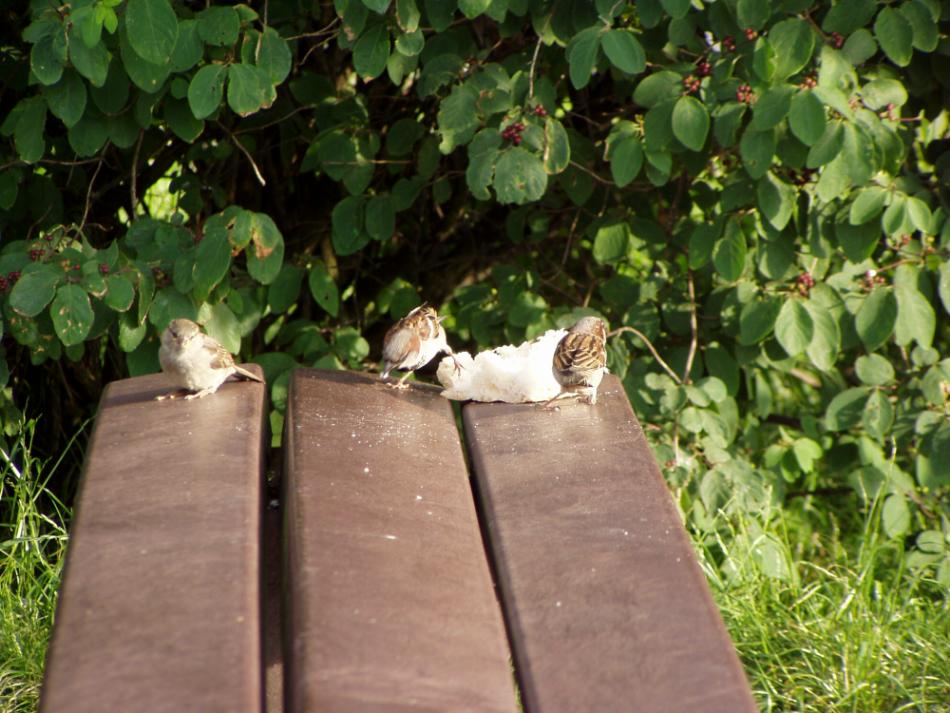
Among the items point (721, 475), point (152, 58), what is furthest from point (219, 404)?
point (721, 475)

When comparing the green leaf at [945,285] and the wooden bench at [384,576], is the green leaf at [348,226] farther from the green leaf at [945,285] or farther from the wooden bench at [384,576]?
the green leaf at [945,285]

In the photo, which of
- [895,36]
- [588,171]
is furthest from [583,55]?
[895,36]

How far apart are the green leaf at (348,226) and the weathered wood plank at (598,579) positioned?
1688 millimetres

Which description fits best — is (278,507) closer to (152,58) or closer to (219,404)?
(219,404)

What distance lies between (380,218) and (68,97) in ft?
3.84

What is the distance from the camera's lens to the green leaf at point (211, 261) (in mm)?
3643

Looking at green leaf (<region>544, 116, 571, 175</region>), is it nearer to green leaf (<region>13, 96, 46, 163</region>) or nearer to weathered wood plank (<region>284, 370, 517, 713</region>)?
weathered wood plank (<region>284, 370, 517, 713</region>)

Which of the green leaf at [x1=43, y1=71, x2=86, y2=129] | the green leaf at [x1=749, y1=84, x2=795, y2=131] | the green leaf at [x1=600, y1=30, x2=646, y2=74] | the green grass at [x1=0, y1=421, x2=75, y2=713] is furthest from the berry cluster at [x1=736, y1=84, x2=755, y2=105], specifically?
the green grass at [x1=0, y1=421, x2=75, y2=713]

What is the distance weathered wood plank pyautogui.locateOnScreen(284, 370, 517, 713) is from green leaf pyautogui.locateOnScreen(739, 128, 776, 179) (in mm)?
1439

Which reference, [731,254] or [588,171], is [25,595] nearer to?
[588,171]

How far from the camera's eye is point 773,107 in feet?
11.4

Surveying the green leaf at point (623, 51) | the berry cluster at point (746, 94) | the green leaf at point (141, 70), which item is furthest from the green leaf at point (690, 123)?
the green leaf at point (141, 70)

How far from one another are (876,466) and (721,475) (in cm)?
66

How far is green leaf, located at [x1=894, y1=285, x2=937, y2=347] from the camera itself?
13.3ft
